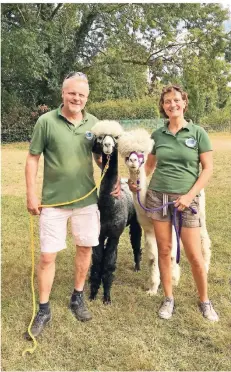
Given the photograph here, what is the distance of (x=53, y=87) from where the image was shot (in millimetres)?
19031

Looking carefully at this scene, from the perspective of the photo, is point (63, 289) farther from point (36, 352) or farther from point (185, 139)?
point (185, 139)

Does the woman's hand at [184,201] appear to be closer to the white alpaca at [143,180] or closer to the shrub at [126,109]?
the white alpaca at [143,180]

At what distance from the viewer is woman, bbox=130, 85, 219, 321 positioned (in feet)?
9.46

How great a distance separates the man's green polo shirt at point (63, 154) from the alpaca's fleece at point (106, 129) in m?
0.06

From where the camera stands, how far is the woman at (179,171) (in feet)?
9.46

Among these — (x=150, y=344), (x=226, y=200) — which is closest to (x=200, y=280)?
(x=150, y=344)

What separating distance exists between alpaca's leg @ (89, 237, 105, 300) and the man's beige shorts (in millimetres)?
268

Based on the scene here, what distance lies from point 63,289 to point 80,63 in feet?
57.9

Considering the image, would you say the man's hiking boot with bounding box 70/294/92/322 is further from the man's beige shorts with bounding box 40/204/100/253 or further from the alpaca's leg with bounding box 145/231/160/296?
the alpaca's leg with bounding box 145/231/160/296

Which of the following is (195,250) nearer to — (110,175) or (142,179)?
(142,179)

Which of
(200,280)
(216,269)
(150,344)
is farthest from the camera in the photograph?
(216,269)

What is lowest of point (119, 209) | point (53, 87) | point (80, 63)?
point (119, 209)

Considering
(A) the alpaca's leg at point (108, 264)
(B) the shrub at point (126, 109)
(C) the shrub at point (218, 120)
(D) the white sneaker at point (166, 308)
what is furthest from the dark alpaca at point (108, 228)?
(C) the shrub at point (218, 120)

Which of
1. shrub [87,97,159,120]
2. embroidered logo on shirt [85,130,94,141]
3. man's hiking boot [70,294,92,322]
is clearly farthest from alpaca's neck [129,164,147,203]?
shrub [87,97,159,120]
